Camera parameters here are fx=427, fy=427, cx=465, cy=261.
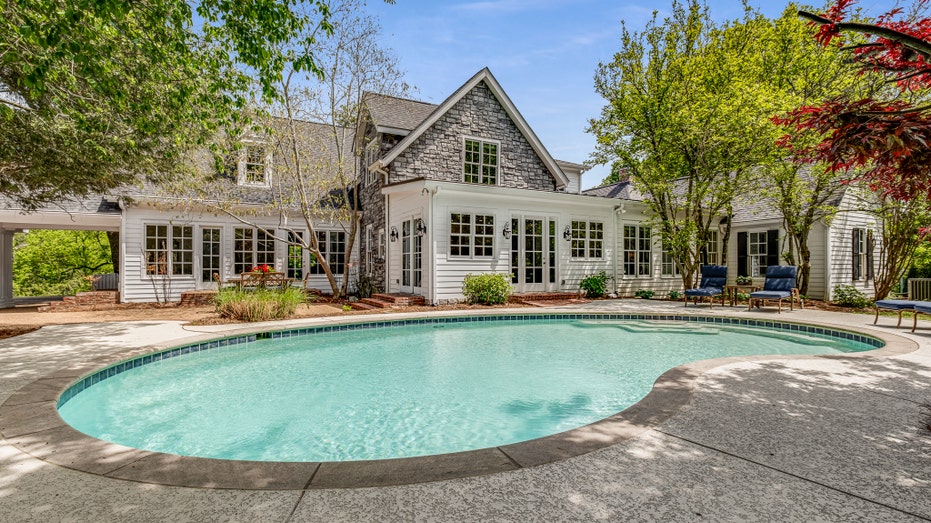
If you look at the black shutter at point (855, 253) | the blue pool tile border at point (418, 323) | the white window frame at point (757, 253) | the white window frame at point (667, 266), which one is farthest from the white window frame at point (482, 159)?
the black shutter at point (855, 253)

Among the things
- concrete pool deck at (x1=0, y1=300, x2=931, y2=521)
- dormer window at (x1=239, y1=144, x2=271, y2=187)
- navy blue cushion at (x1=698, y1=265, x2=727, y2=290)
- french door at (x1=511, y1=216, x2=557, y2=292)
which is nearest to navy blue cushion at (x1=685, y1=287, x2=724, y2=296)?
→ navy blue cushion at (x1=698, y1=265, x2=727, y2=290)

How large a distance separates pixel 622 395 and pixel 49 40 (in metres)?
6.17

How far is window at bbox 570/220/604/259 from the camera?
13.4 metres

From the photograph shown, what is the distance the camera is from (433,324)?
360 inches

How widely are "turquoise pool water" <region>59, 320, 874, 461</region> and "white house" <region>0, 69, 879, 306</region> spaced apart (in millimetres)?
4553

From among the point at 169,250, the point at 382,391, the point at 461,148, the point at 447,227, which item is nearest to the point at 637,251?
the point at 461,148

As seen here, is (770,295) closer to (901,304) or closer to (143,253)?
(901,304)

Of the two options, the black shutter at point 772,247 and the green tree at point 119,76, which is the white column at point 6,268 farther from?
the black shutter at point 772,247

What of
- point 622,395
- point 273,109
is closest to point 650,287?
point 622,395

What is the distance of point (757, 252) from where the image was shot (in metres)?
14.8

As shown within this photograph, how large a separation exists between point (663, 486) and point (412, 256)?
34.0 feet

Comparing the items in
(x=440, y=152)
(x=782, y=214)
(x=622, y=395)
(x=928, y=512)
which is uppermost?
(x=440, y=152)

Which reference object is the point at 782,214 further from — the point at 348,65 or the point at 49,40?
the point at 49,40

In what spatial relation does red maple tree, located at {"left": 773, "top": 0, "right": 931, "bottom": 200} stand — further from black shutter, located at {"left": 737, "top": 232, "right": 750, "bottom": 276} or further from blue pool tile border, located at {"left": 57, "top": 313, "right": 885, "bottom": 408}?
black shutter, located at {"left": 737, "top": 232, "right": 750, "bottom": 276}
